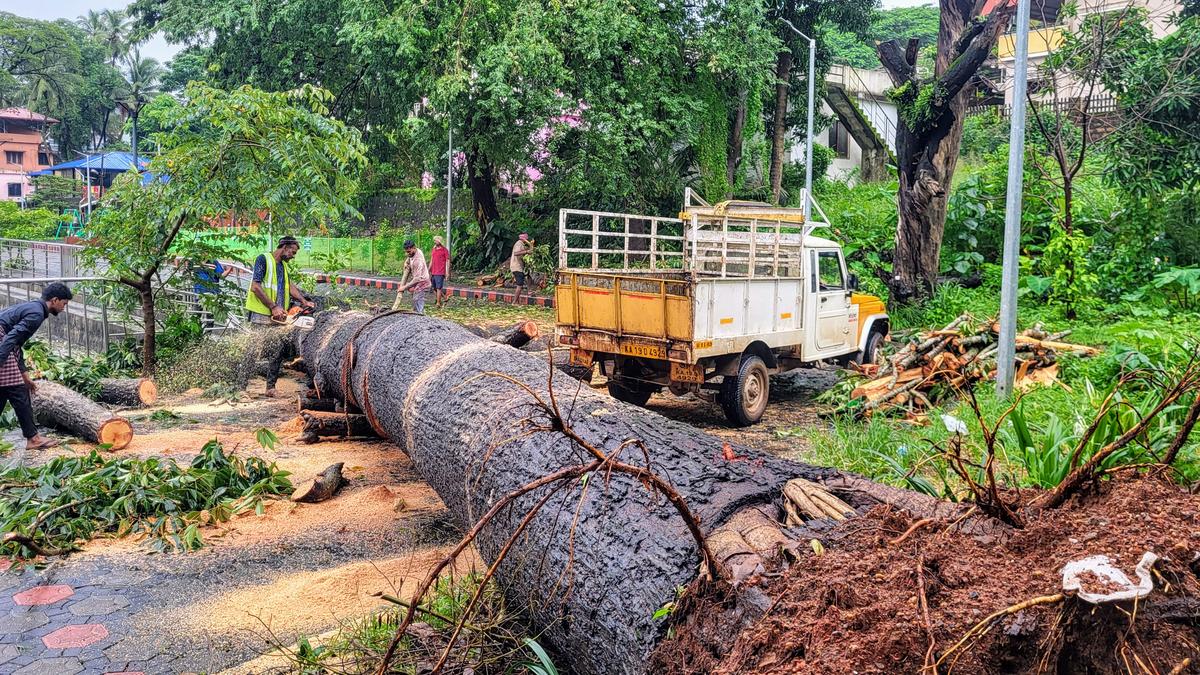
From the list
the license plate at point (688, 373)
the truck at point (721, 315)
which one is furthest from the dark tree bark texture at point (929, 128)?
the license plate at point (688, 373)

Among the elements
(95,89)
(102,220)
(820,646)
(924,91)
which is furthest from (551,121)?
(95,89)

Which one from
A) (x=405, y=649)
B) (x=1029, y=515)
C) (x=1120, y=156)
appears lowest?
(x=405, y=649)

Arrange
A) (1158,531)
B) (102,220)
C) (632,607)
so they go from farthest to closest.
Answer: (102,220) → (632,607) → (1158,531)

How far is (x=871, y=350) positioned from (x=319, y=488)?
307 inches

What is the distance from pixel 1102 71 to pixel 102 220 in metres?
13.5

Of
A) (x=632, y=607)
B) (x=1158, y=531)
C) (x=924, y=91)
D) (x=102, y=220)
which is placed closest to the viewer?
(x=1158, y=531)

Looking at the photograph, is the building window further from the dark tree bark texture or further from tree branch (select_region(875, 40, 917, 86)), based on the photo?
tree branch (select_region(875, 40, 917, 86))

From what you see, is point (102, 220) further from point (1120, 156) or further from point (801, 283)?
point (1120, 156)

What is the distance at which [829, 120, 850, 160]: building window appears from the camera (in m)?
34.6

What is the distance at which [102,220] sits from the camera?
1095cm

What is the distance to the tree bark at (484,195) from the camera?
2562 centimetres

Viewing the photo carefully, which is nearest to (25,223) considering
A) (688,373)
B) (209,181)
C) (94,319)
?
(94,319)

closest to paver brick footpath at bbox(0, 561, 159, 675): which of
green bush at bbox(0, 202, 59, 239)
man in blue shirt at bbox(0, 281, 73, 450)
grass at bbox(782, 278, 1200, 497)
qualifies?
man in blue shirt at bbox(0, 281, 73, 450)

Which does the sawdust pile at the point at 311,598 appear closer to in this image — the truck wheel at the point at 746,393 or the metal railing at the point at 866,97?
the truck wheel at the point at 746,393
